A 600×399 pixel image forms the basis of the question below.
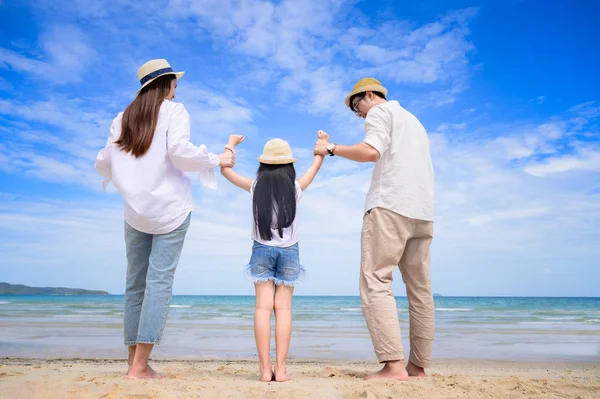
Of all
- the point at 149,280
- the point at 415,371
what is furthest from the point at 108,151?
the point at 415,371

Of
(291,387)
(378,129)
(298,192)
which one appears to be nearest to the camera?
(291,387)

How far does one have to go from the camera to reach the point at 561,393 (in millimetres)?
3076

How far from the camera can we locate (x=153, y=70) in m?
3.14

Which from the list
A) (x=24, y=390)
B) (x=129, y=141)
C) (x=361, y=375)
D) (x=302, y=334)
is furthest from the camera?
(x=302, y=334)

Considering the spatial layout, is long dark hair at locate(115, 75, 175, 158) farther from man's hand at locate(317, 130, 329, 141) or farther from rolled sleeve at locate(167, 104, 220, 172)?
man's hand at locate(317, 130, 329, 141)

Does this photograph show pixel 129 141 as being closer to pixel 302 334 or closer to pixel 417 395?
pixel 417 395

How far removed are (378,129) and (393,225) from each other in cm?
65

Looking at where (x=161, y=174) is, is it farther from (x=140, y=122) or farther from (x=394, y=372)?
(x=394, y=372)

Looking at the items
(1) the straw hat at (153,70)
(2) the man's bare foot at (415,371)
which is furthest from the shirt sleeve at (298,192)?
(2) the man's bare foot at (415,371)

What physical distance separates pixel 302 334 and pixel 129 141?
20.1 ft

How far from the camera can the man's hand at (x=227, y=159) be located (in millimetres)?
3377

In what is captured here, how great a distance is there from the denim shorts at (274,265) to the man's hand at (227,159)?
62cm

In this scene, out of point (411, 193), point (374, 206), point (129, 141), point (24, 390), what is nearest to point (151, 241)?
point (129, 141)

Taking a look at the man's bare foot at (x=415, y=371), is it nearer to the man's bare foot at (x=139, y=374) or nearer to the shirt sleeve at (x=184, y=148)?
the man's bare foot at (x=139, y=374)
